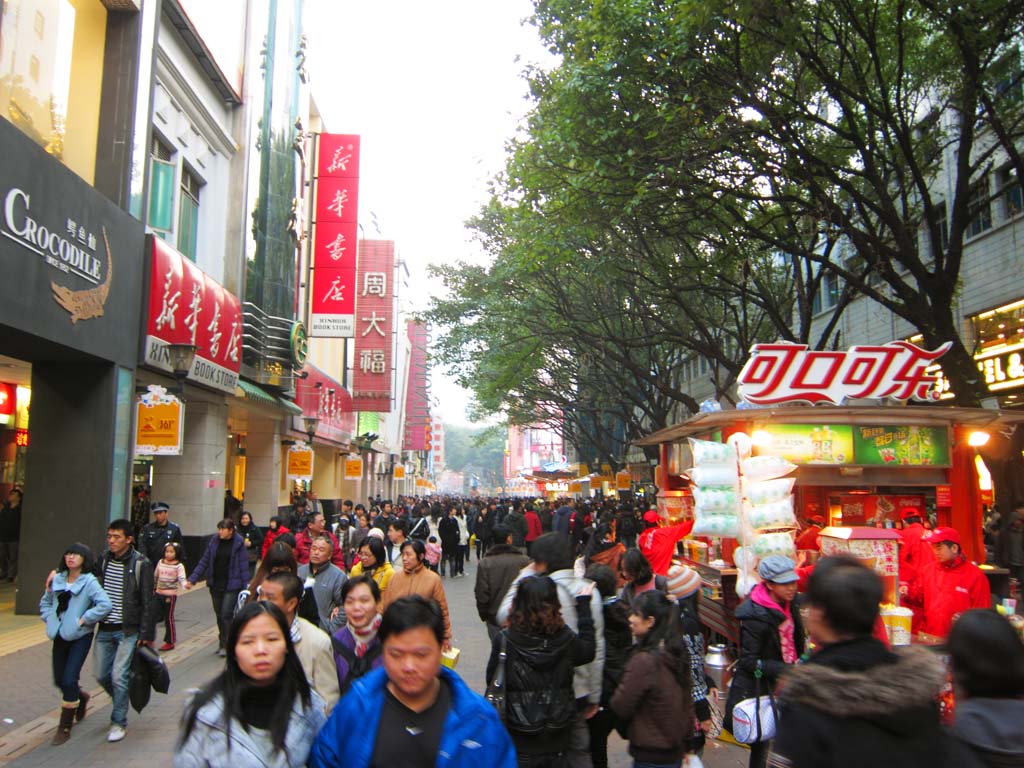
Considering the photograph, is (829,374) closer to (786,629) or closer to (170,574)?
(786,629)

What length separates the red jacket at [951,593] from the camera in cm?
759

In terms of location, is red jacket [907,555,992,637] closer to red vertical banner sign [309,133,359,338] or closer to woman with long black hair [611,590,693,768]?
woman with long black hair [611,590,693,768]

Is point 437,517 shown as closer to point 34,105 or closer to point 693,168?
point 693,168

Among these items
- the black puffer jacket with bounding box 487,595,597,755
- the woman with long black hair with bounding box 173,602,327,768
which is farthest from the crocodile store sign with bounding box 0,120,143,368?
the woman with long black hair with bounding box 173,602,327,768

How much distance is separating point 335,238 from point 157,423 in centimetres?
1171

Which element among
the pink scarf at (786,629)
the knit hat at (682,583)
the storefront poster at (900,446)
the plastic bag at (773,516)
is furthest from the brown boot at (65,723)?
the storefront poster at (900,446)

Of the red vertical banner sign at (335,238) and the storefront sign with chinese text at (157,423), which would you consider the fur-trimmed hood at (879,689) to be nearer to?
the storefront sign with chinese text at (157,423)

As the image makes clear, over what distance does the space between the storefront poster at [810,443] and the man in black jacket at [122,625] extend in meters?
7.95

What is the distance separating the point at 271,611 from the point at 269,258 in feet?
59.8

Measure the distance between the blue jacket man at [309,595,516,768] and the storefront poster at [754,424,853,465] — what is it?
9.32 m

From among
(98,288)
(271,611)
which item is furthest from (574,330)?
(271,611)

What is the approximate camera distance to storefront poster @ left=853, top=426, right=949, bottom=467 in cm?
1170

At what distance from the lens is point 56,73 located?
11859mm

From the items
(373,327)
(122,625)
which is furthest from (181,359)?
(373,327)
